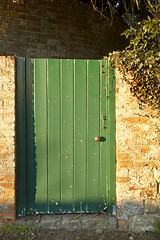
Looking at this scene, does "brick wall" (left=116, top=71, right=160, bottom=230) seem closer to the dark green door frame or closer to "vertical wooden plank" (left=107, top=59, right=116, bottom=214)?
"vertical wooden plank" (left=107, top=59, right=116, bottom=214)

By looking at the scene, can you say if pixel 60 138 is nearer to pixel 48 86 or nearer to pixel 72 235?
pixel 48 86

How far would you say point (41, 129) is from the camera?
2756mm

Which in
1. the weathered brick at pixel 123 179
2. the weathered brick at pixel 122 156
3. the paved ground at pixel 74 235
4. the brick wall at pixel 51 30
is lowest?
the paved ground at pixel 74 235

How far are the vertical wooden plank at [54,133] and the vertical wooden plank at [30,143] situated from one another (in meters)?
0.20

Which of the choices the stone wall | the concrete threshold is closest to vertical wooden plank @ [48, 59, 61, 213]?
the concrete threshold

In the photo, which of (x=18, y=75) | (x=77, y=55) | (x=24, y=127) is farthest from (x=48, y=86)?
(x=77, y=55)

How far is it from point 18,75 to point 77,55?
3042 millimetres

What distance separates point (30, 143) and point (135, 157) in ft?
4.14

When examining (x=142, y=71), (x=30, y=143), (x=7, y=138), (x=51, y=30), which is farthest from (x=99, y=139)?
(x=51, y=30)

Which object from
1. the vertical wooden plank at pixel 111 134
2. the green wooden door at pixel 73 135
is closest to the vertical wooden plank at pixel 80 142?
the green wooden door at pixel 73 135

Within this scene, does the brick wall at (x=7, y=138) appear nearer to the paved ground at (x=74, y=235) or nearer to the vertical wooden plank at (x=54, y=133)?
the paved ground at (x=74, y=235)

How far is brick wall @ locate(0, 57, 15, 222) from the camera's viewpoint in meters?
2.62

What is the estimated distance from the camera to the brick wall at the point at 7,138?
8.61 feet

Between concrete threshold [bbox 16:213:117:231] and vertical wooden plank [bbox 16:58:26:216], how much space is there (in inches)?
6.6
